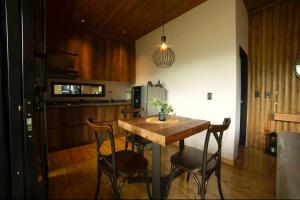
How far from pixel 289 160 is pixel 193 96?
2065 millimetres

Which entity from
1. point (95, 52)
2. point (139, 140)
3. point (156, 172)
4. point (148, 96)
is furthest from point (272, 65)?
point (95, 52)

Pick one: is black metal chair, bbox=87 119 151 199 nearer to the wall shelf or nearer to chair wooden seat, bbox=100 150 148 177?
chair wooden seat, bbox=100 150 148 177

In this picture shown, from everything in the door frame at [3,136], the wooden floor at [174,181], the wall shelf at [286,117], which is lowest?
the wooden floor at [174,181]

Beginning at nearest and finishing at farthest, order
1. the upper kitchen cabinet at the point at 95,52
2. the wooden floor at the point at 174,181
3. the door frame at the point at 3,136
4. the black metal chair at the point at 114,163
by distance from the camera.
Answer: the door frame at the point at 3,136 < the black metal chair at the point at 114,163 < the wooden floor at the point at 174,181 < the upper kitchen cabinet at the point at 95,52

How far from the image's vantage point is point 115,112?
375 centimetres

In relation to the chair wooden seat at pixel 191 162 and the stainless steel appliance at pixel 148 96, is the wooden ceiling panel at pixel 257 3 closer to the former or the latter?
the stainless steel appliance at pixel 148 96

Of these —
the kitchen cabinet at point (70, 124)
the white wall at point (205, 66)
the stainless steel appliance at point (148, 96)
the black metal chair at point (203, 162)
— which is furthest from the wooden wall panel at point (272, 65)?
the kitchen cabinet at point (70, 124)

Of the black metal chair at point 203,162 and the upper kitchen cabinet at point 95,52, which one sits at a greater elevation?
the upper kitchen cabinet at point 95,52

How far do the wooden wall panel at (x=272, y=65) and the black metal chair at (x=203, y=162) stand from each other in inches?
86.9

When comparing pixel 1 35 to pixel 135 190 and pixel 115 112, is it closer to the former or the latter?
pixel 135 190

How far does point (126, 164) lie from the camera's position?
4.92ft

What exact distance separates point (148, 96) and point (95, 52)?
1737 mm

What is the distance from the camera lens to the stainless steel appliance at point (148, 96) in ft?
11.2

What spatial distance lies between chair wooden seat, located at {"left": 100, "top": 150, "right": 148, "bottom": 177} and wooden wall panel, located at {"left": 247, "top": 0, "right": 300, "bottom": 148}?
2876 mm
